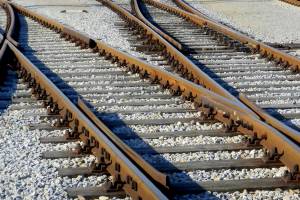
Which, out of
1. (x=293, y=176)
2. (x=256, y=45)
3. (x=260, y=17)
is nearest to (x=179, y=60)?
(x=256, y=45)

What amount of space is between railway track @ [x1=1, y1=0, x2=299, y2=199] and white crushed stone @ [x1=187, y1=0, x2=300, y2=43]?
4733 millimetres

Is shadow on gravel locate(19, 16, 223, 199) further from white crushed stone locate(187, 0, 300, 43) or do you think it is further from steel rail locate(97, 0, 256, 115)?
white crushed stone locate(187, 0, 300, 43)

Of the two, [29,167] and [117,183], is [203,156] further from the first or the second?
[29,167]

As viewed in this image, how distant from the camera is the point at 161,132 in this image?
6238mm

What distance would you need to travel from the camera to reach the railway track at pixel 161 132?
4945mm

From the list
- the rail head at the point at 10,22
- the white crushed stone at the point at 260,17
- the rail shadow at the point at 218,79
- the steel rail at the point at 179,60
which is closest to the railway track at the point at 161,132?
the steel rail at the point at 179,60

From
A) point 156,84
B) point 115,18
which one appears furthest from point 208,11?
point 156,84

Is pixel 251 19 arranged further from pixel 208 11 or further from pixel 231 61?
pixel 231 61

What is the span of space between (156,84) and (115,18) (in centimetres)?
707

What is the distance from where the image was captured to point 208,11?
1686cm

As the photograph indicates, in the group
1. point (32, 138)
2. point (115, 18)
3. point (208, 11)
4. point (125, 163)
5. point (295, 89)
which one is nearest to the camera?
point (125, 163)

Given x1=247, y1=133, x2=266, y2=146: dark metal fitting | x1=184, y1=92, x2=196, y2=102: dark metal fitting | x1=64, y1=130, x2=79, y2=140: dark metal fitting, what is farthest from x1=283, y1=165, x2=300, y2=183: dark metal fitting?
x1=184, y1=92, x2=196, y2=102: dark metal fitting

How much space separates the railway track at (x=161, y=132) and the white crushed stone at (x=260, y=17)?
15.5 ft

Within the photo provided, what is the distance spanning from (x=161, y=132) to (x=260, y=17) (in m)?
10.4
